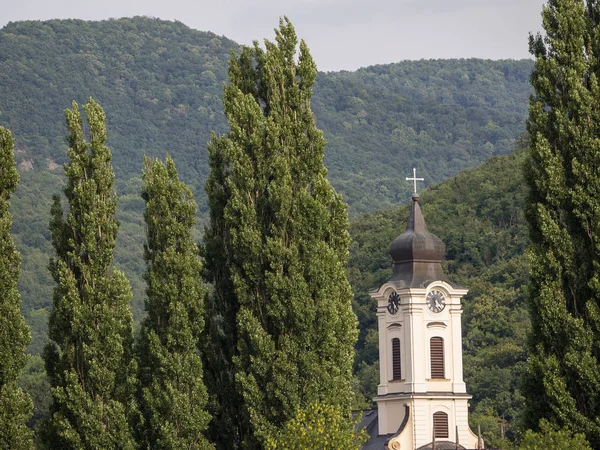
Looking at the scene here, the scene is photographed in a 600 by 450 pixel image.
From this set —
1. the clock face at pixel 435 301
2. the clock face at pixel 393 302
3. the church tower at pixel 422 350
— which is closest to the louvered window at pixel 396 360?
the church tower at pixel 422 350

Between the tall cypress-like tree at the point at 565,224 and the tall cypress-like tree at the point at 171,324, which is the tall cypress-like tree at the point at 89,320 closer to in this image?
the tall cypress-like tree at the point at 171,324

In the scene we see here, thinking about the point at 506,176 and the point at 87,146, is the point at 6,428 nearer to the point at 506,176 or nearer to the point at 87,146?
the point at 87,146

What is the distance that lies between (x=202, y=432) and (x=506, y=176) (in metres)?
101

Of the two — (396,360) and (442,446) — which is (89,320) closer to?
(396,360)

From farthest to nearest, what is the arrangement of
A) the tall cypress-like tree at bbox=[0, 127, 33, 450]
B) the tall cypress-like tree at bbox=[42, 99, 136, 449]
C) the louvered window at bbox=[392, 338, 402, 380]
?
the louvered window at bbox=[392, 338, 402, 380]
the tall cypress-like tree at bbox=[42, 99, 136, 449]
the tall cypress-like tree at bbox=[0, 127, 33, 450]

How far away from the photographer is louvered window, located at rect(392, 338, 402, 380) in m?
82.4

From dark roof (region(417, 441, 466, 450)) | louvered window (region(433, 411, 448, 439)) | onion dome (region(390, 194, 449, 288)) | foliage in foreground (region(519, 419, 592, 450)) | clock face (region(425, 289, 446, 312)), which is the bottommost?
foliage in foreground (region(519, 419, 592, 450))

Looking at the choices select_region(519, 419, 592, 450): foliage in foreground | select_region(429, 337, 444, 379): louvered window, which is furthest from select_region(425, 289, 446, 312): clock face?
select_region(519, 419, 592, 450): foliage in foreground

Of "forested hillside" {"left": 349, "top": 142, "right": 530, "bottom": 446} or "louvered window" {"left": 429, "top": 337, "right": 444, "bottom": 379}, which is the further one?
"forested hillside" {"left": 349, "top": 142, "right": 530, "bottom": 446}

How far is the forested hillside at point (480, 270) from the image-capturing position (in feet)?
351

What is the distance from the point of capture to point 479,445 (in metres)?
77.4

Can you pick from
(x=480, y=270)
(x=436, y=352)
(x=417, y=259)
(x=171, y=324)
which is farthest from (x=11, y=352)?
(x=480, y=270)

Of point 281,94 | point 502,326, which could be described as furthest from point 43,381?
point 281,94

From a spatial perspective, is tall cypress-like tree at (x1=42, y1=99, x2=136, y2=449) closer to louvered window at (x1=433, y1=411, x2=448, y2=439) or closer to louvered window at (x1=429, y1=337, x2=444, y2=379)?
louvered window at (x1=429, y1=337, x2=444, y2=379)
